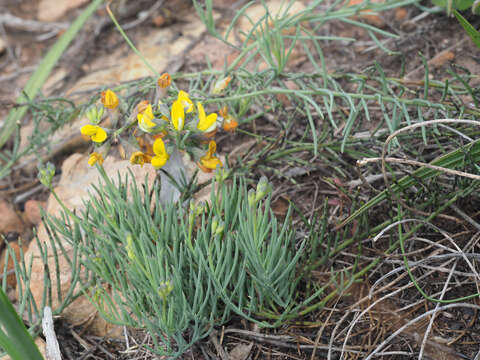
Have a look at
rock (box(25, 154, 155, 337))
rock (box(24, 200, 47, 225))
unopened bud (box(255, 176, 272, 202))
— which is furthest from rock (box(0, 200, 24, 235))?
unopened bud (box(255, 176, 272, 202))

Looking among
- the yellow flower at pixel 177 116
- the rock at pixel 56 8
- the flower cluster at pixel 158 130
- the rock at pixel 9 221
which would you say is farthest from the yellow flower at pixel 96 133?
the rock at pixel 56 8

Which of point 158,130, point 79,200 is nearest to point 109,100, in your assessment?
point 158,130

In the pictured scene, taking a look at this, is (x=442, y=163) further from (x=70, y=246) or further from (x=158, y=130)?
(x=70, y=246)

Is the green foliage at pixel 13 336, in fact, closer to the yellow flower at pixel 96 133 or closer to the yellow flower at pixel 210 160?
the yellow flower at pixel 96 133

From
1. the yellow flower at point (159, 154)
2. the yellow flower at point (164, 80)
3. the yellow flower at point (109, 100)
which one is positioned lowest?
the yellow flower at point (159, 154)

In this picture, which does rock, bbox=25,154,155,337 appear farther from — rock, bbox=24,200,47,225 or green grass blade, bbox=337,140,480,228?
green grass blade, bbox=337,140,480,228

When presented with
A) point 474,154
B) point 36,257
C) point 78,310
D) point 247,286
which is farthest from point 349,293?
point 36,257

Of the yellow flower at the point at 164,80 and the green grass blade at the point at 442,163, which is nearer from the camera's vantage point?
the green grass blade at the point at 442,163
